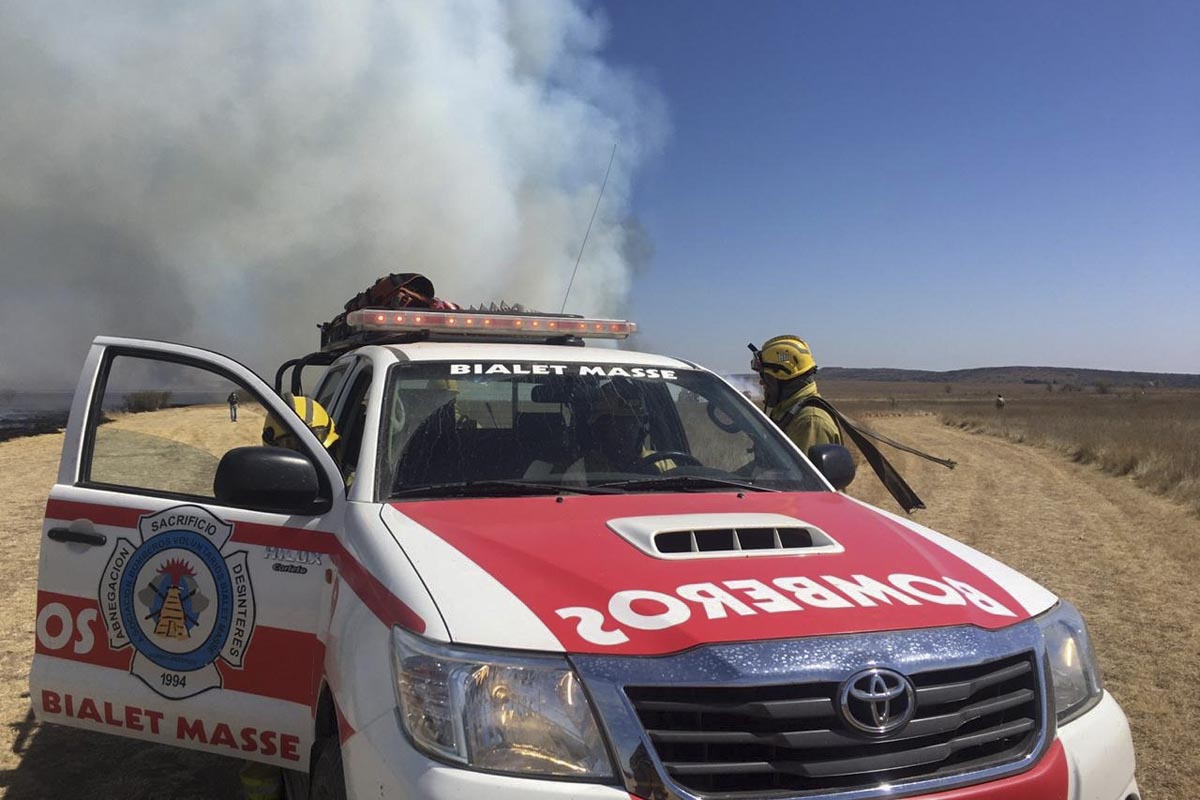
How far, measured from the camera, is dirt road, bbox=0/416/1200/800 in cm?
402

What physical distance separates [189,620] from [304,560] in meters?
0.54

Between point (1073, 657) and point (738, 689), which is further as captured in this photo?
point (1073, 657)

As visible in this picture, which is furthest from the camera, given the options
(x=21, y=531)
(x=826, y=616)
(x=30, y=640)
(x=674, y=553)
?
(x=21, y=531)

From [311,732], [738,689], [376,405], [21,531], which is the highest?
[376,405]

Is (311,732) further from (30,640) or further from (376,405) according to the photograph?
(30,640)

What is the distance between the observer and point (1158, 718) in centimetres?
482

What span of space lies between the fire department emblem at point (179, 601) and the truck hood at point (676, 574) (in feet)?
2.41

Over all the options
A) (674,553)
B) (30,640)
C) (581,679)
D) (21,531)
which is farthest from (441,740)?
(21,531)

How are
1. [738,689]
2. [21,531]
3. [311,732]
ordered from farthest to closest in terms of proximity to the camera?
[21,531], [311,732], [738,689]

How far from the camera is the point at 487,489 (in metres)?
2.88

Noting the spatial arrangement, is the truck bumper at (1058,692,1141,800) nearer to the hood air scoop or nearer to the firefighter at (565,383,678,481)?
the hood air scoop

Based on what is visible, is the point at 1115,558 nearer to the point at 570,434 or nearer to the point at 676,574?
the point at 570,434

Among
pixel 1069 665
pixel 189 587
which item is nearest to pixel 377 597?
pixel 189 587

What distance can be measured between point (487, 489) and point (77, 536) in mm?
1527
